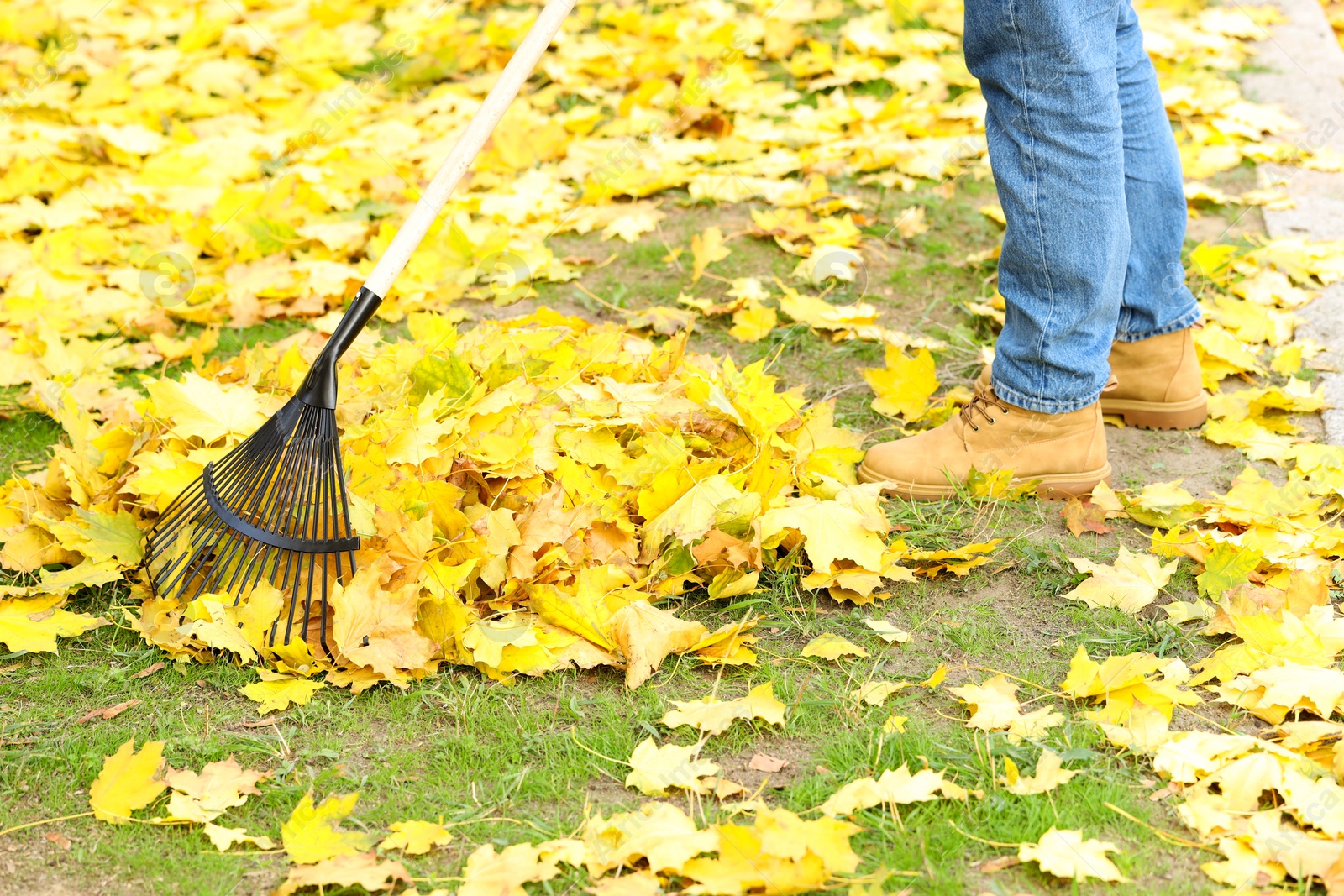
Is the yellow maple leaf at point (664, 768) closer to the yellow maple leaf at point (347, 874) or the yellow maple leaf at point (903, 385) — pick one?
the yellow maple leaf at point (347, 874)

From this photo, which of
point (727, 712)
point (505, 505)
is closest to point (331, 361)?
point (505, 505)

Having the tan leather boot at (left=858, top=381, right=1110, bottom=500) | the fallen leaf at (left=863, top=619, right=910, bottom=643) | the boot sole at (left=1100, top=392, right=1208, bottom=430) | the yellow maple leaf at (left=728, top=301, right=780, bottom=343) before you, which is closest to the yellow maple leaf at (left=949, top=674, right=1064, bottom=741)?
the fallen leaf at (left=863, top=619, right=910, bottom=643)

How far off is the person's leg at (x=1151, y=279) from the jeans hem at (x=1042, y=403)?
36 centimetres

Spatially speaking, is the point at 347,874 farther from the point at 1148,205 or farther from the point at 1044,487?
the point at 1148,205

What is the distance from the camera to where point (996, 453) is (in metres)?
2.40

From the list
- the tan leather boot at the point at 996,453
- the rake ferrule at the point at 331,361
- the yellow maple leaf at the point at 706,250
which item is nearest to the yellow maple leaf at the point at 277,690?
the rake ferrule at the point at 331,361

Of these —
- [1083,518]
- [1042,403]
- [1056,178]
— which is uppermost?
[1056,178]

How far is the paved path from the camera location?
295 centimetres

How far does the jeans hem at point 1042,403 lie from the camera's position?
2.31 metres

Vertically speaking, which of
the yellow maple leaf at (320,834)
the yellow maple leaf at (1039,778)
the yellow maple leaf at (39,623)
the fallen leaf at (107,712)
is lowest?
the yellow maple leaf at (1039,778)

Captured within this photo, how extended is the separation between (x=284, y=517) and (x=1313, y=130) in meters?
3.68

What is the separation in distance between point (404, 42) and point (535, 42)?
10.6 feet

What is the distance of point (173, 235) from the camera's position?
3596 millimetres

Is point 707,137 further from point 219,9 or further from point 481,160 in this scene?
point 219,9
